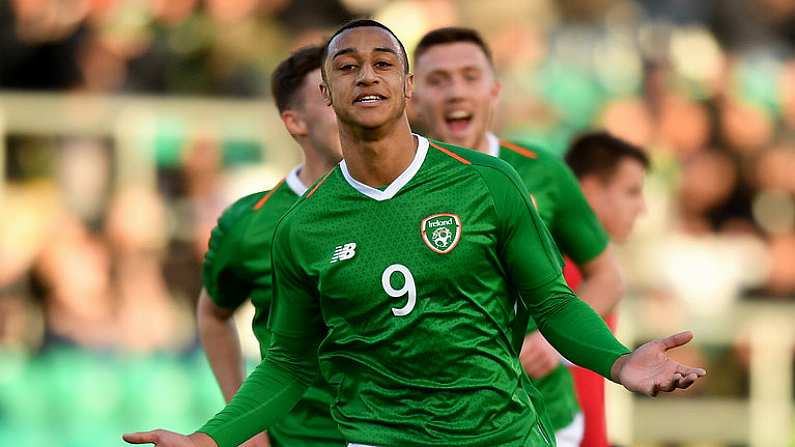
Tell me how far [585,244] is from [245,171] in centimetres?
498

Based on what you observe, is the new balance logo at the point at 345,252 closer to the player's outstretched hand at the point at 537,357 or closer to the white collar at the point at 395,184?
the white collar at the point at 395,184

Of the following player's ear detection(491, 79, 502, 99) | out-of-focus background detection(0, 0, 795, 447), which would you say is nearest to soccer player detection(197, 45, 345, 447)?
player's ear detection(491, 79, 502, 99)

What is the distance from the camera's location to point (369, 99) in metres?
3.62

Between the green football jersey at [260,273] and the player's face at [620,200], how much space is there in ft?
5.24

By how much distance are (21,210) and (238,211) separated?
4.72 m

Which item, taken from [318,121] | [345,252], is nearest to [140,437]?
[345,252]

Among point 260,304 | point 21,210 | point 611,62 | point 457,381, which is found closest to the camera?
point 457,381

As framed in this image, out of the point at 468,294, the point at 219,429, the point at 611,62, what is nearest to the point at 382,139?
the point at 468,294

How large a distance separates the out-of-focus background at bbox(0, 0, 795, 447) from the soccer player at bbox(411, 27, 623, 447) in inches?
143

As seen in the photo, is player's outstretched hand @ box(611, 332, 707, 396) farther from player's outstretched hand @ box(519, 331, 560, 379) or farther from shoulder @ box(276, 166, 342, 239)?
player's outstretched hand @ box(519, 331, 560, 379)

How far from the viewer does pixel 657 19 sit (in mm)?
10969

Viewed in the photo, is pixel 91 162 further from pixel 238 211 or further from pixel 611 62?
pixel 238 211

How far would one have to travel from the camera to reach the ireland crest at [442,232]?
3.67 metres

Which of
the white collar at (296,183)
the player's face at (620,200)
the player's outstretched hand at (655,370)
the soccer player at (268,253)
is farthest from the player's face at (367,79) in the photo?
the player's face at (620,200)
